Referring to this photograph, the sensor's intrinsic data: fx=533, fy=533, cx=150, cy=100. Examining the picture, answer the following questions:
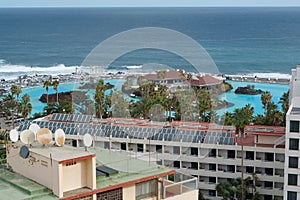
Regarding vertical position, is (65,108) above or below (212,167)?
above

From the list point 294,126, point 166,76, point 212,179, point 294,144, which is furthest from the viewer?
point 166,76

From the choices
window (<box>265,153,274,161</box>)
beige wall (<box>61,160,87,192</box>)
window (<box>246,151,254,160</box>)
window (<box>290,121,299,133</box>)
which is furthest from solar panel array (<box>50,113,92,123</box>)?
beige wall (<box>61,160,87,192</box>)

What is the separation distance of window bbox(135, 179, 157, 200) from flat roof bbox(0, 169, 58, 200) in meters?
1.73

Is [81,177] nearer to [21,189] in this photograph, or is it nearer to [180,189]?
[21,189]

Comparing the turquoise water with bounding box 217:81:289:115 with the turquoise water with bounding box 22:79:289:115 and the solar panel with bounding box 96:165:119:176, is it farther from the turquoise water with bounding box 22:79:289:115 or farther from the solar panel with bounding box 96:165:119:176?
the solar panel with bounding box 96:165:119:176

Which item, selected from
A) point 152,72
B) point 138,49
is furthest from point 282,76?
point 152,72

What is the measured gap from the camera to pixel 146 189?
10.1 metres

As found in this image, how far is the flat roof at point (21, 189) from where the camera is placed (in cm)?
894

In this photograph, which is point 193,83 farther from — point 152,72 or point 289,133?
point 289,133

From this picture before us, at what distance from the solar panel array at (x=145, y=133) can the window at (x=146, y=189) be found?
32.7 ft

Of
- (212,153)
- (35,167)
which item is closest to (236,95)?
(212,153)

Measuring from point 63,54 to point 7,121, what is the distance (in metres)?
45.4

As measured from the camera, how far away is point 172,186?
33.5ft

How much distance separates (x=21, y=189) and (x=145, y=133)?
38.8 feet
